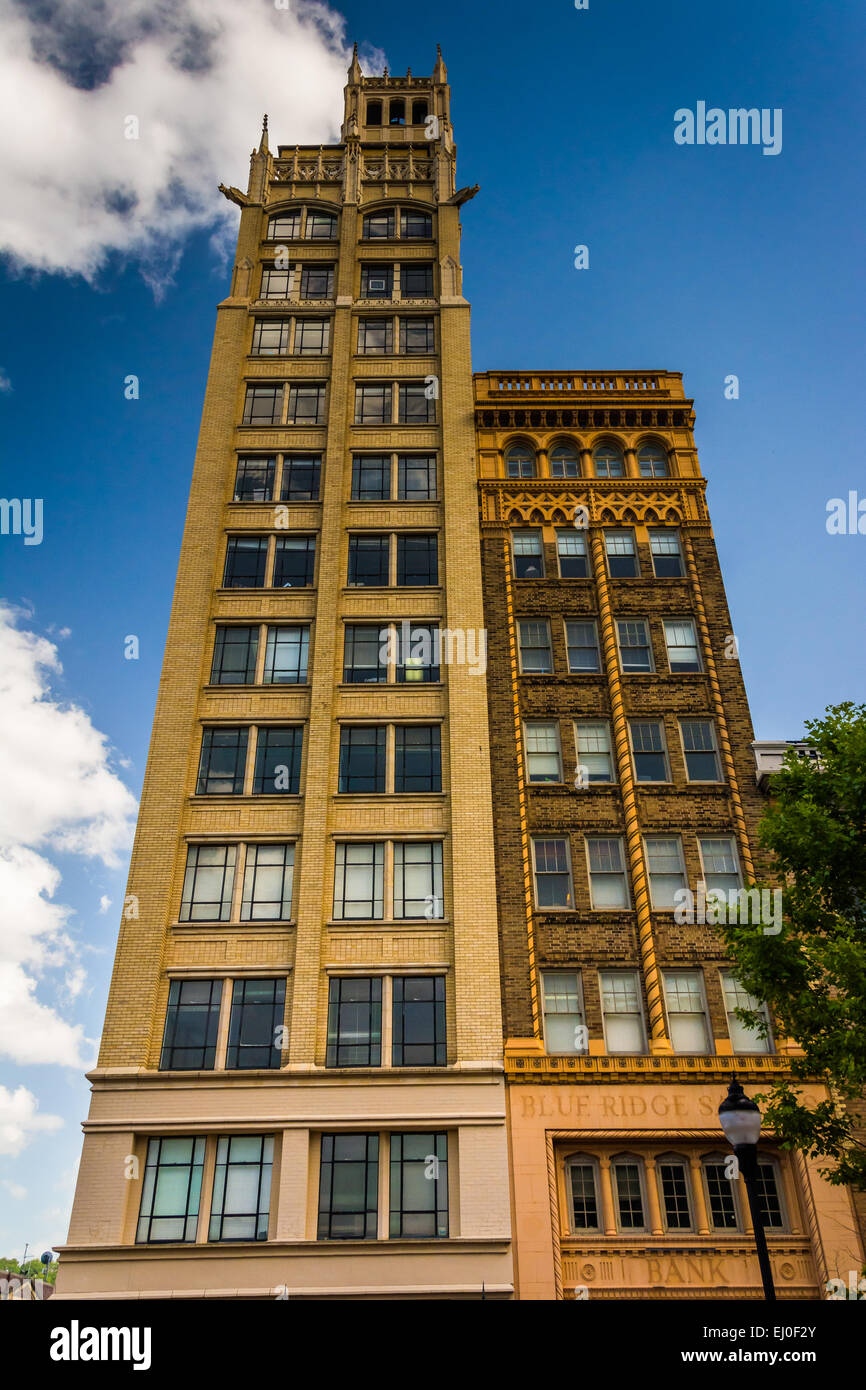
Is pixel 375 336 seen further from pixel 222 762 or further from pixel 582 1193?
pixel 582 1193

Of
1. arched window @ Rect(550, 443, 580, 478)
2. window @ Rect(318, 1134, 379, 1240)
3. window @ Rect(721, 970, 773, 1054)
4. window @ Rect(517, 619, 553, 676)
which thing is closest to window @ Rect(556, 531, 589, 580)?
window @ Rect(517, 619, 553, 676)

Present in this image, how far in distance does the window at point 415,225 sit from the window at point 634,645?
19.0m

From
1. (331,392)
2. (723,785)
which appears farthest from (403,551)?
(723,785)

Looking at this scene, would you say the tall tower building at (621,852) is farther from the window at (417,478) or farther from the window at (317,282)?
the window at (317,282)

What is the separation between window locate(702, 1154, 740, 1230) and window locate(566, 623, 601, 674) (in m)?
13.8

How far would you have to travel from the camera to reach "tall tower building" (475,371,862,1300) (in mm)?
23438

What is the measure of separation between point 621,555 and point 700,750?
7343 millimetres

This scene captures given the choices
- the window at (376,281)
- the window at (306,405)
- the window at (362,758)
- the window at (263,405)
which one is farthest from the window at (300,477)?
the window at (362,758)

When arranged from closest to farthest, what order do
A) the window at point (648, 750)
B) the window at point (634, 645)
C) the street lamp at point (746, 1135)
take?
the street lamp at point (746, 1135), the window at point (648, 750), the window at point (634, 645)

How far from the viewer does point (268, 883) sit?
2791 cm

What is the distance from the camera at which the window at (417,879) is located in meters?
27.4

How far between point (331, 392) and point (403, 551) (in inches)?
282
